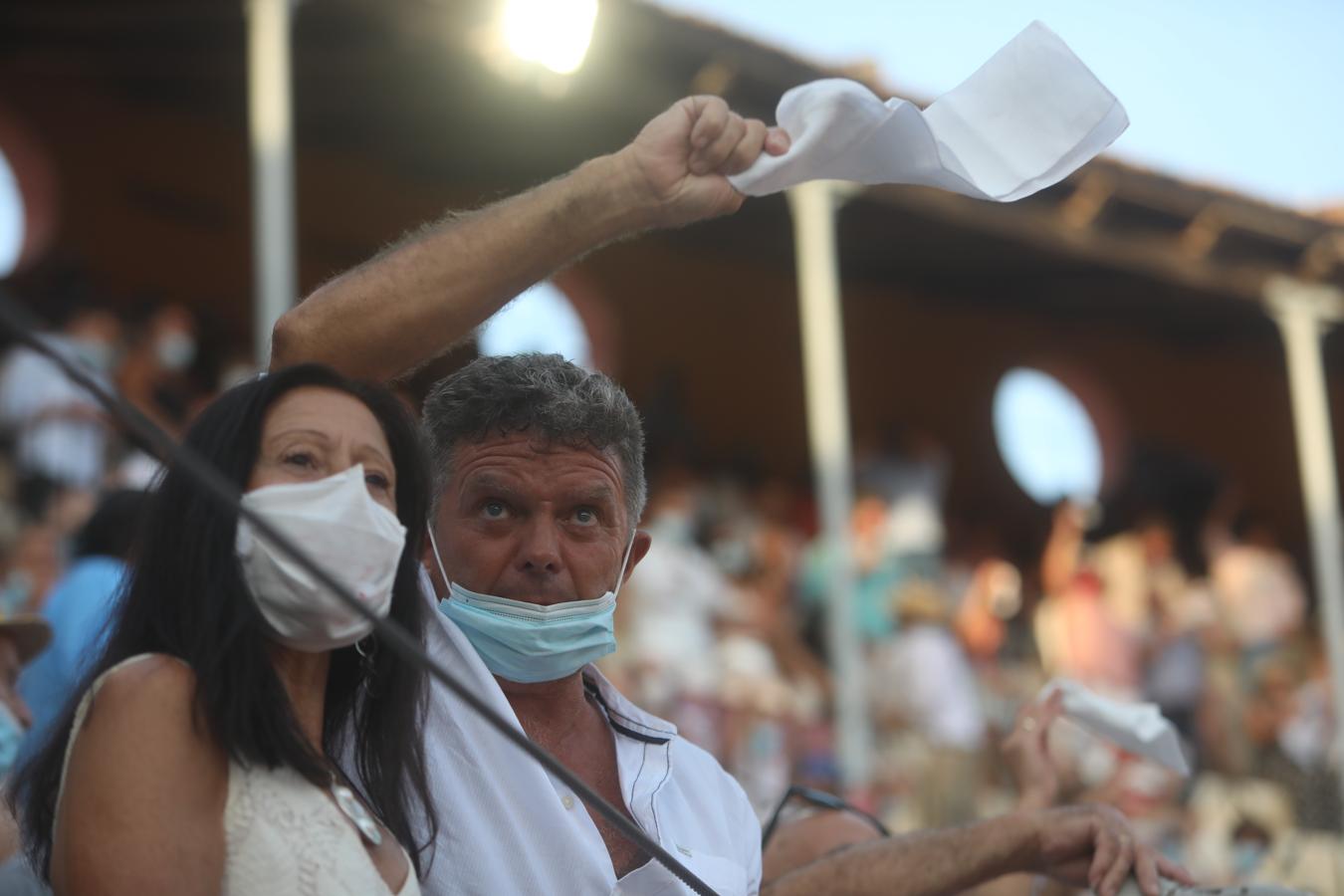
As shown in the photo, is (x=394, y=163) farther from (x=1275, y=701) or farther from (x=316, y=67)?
(x=1275, y=701)

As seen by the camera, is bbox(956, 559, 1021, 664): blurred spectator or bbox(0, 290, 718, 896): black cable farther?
bbox(956, 559, 1021, 664): blurred spectator

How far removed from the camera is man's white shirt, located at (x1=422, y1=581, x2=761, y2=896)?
286 cm

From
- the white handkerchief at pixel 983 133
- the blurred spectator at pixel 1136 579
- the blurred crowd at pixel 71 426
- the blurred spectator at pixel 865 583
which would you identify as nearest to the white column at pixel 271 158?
the blurred crowd at pixel 71 426

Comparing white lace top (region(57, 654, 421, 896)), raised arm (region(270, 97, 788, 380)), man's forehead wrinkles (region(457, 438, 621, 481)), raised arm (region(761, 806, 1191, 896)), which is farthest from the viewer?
raised arm (region(761, 806, 1191, 896))

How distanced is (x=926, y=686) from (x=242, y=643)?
31.9ft

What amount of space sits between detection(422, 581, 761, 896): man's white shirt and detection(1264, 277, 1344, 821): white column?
37.0 ft

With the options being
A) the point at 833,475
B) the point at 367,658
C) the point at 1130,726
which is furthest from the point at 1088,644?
the point at 367,658

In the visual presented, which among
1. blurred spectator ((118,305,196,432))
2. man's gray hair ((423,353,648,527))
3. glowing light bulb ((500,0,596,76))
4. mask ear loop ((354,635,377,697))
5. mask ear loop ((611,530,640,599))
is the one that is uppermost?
blurred spectator ((118,305,196,432))

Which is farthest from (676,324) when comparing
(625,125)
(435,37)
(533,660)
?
(533,660)

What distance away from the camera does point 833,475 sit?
35.7 feet

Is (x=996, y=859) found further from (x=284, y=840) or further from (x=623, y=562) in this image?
(x=284, y=840)

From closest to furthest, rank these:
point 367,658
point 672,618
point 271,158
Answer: point 367,658 → point 271,158 → point 672,618

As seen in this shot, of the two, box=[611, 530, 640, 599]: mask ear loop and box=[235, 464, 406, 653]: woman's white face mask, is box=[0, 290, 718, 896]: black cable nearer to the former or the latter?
box=[235, 464, 406, 653]: woman's white face mask

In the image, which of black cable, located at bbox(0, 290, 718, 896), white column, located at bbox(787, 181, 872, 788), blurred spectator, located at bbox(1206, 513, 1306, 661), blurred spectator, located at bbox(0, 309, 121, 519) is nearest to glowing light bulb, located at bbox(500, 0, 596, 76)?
black cable, located at bbox(0, 290, 718, 896)
